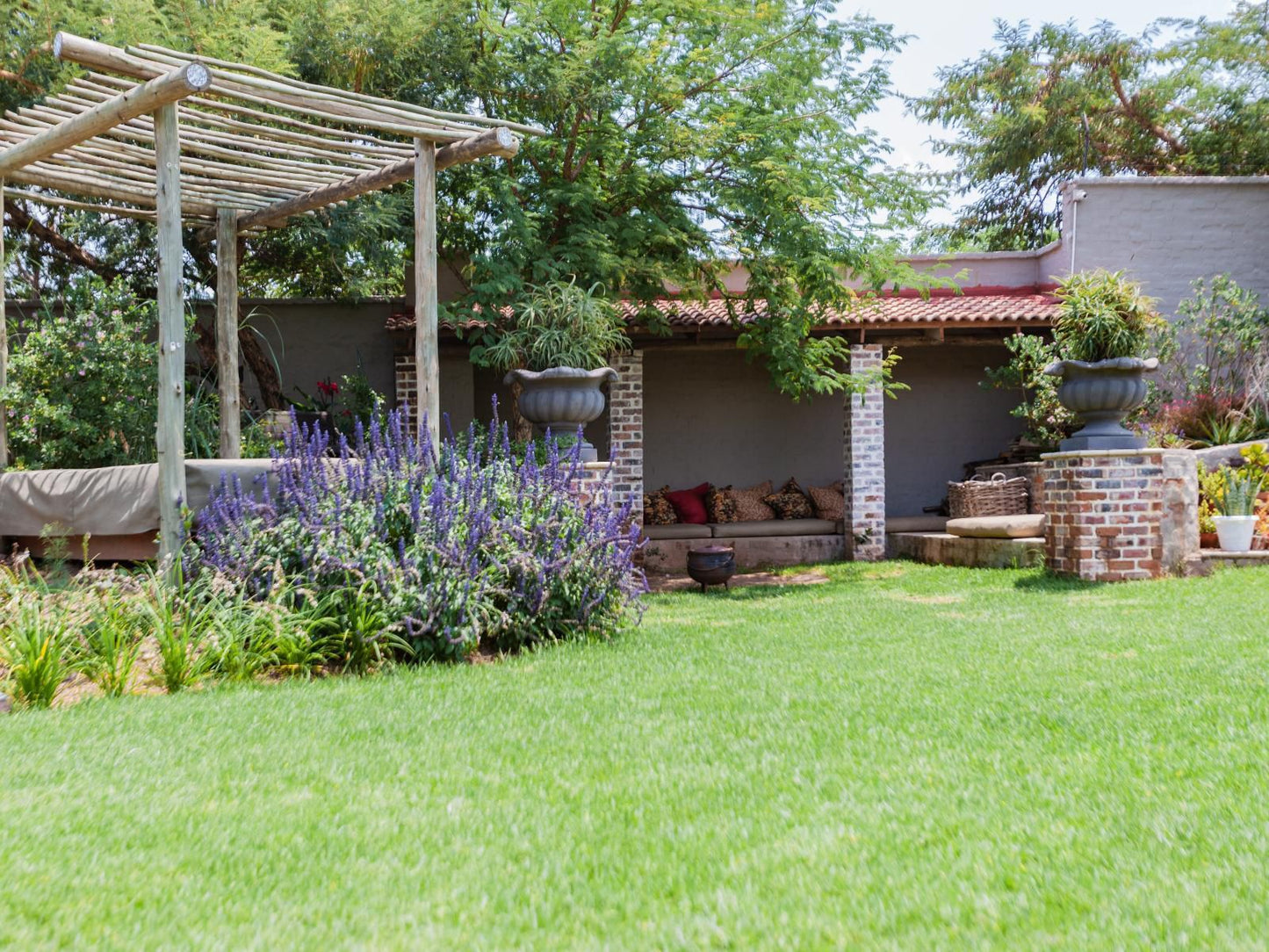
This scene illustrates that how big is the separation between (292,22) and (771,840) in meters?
8.47

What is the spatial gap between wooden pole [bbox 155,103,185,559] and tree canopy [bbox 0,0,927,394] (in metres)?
2.91

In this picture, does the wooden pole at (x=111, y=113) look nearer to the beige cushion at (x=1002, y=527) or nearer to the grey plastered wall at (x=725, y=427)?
the grey plastered wall at (x=725, y=427)

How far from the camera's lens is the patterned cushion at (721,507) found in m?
11.3

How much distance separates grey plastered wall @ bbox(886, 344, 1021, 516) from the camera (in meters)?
12.3

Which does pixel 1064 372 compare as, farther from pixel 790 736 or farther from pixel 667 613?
pixel 790 736

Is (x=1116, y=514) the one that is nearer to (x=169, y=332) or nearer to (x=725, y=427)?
(x=725, y=427)

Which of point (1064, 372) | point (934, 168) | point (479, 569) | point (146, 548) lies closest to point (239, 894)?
point (479, 569)

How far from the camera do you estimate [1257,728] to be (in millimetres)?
3447

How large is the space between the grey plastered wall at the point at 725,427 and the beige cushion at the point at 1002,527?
287cm

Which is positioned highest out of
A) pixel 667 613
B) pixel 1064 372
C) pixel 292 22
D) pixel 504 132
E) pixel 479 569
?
pixel 292 22

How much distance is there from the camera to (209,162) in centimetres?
723

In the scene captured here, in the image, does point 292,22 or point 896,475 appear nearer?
point 292,22

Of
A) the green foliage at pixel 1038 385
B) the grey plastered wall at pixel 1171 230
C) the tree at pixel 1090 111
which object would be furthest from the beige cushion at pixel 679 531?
the tree at pixel 1090 111

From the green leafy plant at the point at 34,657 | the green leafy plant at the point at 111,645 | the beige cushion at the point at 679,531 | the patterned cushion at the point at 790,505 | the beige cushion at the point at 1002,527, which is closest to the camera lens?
the green leafy plant at the point at 34,657
